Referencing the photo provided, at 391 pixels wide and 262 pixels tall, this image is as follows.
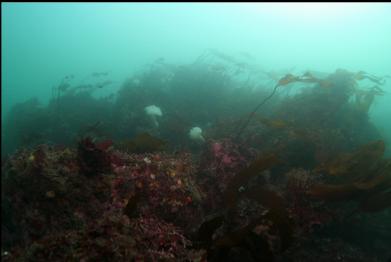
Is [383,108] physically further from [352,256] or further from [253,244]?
[253,244]

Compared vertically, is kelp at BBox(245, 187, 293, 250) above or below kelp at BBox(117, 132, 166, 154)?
above

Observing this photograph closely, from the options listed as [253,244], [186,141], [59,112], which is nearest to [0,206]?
[253,244]

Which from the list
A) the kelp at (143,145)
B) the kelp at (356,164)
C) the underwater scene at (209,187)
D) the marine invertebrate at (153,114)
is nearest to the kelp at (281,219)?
the underwater scene at (209,187)

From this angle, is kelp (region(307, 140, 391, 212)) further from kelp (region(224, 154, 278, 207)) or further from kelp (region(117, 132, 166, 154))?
kelp (region(117, 132, 166, 154))

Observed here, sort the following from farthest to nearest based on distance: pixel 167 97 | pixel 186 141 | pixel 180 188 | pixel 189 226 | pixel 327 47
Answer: pixel 327 47 → pixel 167 97 → pixel 186 141 → pixel 180 188 → pixel 189 226

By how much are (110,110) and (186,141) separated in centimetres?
611

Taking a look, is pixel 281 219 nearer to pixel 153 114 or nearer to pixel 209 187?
pixel 209 187

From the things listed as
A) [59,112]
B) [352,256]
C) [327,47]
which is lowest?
[327,47]

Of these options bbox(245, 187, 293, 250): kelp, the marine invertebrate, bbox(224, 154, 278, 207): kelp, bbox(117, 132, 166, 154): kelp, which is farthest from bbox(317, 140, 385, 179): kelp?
the marine invertebrate

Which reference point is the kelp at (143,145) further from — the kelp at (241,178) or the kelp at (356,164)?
the kelp at (356,164)

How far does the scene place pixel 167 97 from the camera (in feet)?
→ 43.3

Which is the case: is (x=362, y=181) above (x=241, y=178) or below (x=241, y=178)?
below

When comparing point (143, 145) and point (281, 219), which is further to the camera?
point (143, 145)

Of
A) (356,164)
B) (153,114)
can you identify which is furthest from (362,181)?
(153,114)
